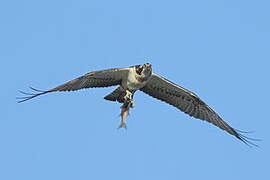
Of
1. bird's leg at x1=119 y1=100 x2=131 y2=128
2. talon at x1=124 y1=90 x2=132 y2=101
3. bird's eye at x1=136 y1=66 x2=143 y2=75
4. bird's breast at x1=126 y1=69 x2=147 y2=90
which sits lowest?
bird's leg at x1=119 y1=100 x2=131 y2=128

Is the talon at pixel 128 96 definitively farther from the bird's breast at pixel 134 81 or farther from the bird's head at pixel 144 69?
the bird's head at pixel 144 69

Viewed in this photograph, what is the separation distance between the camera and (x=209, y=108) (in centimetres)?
2219

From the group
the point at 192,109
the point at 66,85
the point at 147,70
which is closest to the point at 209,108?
the point at 192,109

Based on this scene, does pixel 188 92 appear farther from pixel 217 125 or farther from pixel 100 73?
pixel 100 73

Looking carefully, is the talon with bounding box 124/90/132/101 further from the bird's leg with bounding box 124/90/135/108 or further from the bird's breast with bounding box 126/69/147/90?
the bird's breast with bounding box 126/69/147/90

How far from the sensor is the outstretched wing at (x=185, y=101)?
21.7 meters

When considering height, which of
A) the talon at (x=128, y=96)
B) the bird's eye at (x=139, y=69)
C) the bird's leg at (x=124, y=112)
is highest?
the bird's eye at (x=139, y=69)

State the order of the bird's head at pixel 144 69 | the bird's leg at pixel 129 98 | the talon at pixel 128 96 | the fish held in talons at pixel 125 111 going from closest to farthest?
the fish held in talons at pixel 125 111
the bird's leg at pixel 129 98
the bird's head at pixel 144 69
the talon at pixel 128 96

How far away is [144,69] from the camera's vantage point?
20172 mm

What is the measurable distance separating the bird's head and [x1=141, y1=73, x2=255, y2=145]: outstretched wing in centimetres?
115

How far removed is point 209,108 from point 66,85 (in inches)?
184

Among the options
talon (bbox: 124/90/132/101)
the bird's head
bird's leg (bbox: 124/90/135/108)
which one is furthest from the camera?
talon (bbox: 124/90/132/101)

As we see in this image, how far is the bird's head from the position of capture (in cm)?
2016

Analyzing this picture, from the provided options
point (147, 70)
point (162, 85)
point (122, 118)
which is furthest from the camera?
point (162, 85)
